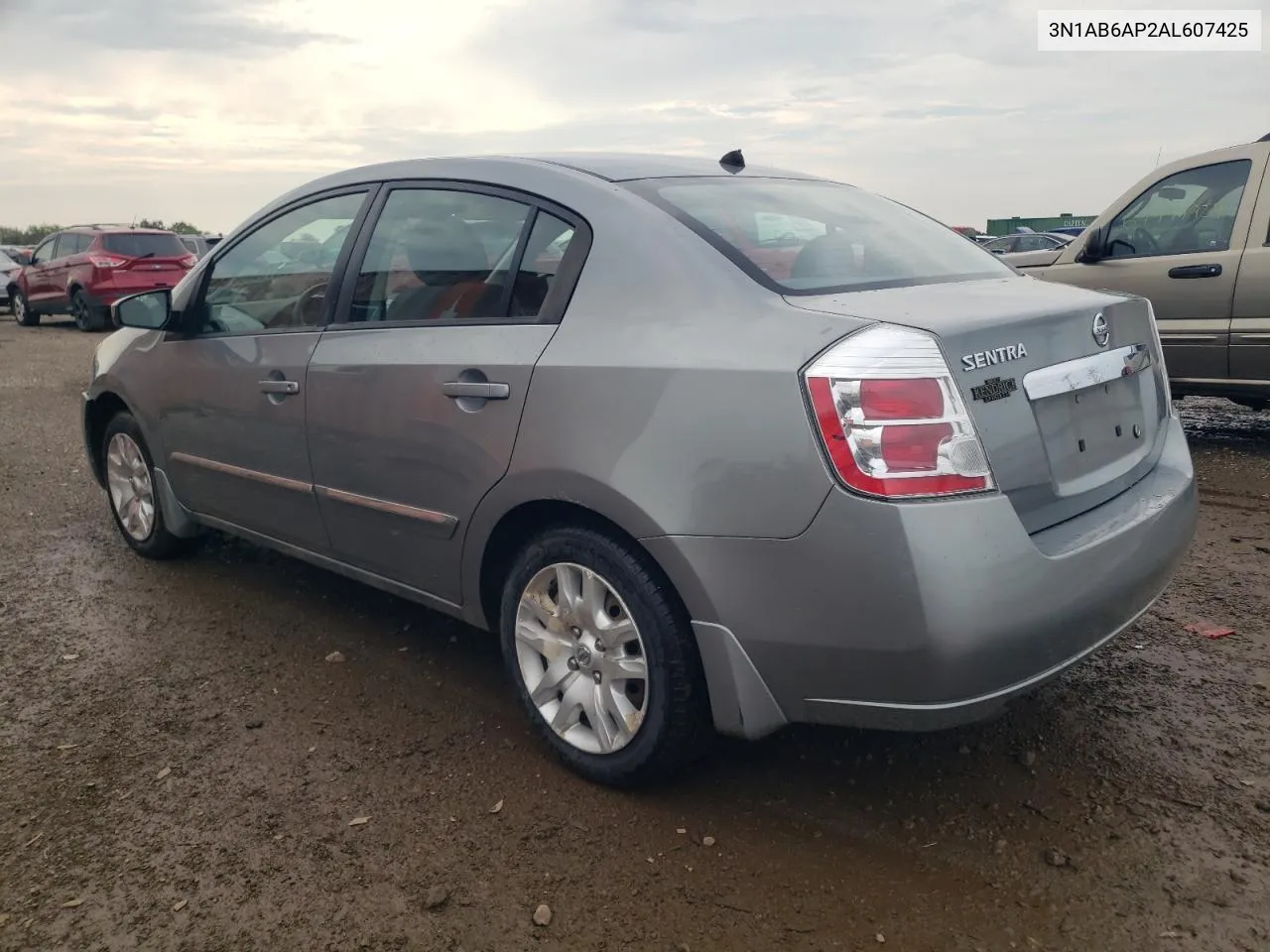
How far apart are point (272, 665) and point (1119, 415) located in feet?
9.06

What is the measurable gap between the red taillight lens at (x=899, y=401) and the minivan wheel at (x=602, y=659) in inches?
26.8

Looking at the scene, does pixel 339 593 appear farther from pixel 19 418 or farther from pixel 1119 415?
pixel 19 418

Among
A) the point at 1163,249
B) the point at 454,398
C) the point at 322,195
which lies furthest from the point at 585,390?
the point at 1163,249

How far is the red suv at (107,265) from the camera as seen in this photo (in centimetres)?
1667

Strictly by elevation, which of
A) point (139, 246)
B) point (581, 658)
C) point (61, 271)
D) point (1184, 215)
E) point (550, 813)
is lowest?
point (550, 813)

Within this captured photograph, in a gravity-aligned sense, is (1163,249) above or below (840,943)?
above

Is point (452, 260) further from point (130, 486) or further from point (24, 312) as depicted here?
point (24, 312)

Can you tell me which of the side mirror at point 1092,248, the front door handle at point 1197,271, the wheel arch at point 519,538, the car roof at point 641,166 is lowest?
the wheel arch at point 519,538

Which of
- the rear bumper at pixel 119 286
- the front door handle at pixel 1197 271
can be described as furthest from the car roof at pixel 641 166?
the rear bumper at pixel 119 286

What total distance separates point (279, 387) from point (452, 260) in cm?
84

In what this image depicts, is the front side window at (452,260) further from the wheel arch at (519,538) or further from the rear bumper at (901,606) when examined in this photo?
the rear bumper at (901,606)

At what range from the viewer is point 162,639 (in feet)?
12.9

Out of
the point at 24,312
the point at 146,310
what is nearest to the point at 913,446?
the point at 146,310

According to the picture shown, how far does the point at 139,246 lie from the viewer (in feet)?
55.2
